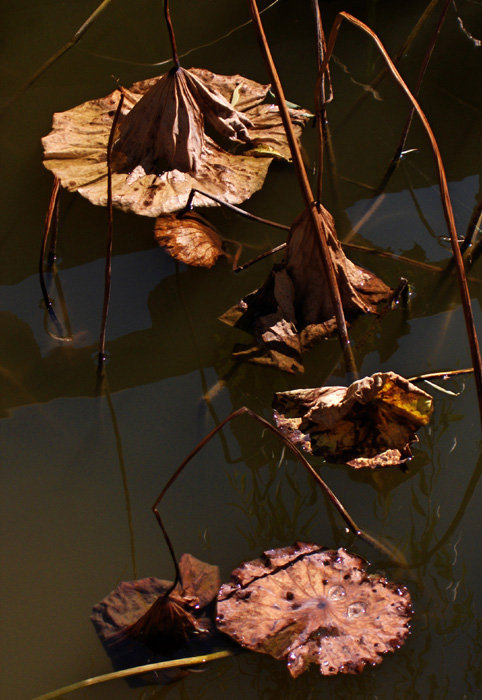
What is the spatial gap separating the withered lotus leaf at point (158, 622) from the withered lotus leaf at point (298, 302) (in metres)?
0.57

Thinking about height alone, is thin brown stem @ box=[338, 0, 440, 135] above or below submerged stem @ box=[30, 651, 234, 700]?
above

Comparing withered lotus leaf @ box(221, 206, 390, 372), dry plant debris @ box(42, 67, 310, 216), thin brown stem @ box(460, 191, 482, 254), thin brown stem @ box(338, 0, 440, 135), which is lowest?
withered lotus leaf @ box(221, 206, 390, 372)

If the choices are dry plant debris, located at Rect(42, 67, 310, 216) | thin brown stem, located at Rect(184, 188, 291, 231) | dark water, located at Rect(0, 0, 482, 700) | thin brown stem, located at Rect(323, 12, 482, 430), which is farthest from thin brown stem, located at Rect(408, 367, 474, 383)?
dry plant debris, located at Rect(42, 67, 310, 216)

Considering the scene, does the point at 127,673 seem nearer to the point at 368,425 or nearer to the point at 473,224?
the point at 368,425

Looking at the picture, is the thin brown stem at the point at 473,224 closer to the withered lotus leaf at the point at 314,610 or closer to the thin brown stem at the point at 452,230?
the thin brown stem at the point at 452,230

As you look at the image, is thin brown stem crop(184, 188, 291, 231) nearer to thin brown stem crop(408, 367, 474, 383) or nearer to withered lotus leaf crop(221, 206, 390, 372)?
withered lotus leaf crop(221, 206, 390, 372)

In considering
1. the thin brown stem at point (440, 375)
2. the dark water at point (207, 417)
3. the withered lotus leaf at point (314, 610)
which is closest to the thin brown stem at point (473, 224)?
the dark water at point (207, 417)

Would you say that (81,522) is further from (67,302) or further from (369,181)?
(369,181)

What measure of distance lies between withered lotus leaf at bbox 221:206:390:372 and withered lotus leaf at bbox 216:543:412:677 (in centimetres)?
49

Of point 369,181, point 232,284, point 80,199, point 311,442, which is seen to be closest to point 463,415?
point 311,442

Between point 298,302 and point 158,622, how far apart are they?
0.85 metres

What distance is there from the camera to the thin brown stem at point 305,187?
1.27 metres

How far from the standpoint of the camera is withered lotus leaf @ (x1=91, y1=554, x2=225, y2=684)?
126 cm

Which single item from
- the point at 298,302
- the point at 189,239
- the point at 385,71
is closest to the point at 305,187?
the point at 298,302
